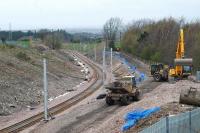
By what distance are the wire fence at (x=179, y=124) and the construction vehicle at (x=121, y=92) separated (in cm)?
1716

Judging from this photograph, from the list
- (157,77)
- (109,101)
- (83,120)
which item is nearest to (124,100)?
(109,101)

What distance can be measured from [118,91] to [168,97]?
413 cm

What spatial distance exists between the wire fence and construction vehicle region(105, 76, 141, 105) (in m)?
17.2

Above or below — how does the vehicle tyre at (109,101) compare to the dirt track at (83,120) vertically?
above

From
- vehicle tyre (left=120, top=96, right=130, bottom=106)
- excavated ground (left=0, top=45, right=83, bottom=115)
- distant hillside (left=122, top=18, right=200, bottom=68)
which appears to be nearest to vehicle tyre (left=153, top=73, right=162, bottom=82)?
excavated ground (left=0, top=45, right=83, bottom=115)

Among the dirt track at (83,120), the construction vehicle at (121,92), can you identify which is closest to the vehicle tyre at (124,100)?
the construction vehicle at (121,92)

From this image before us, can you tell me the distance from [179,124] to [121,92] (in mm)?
19850

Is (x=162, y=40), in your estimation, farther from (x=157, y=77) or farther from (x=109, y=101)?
(x=109, y=101)

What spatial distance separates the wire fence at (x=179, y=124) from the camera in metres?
16.0

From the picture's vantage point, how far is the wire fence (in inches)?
631

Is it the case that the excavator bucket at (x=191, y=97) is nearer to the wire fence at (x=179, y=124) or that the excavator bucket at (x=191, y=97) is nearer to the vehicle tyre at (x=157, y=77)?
the wire fence at (x=179, y=124)

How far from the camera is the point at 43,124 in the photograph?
32.4 meters

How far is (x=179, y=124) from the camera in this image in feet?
57.0

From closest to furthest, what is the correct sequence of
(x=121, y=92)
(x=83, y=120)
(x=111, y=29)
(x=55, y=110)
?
(x=83, y=120)
(x=121, y=92)
(x=55, y=110)
(x=111, y=29)
